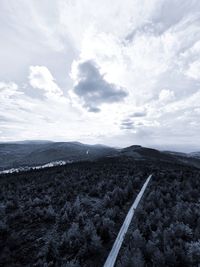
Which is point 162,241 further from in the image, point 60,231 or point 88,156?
point 88,156

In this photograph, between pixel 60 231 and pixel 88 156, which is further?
pixel 88 156

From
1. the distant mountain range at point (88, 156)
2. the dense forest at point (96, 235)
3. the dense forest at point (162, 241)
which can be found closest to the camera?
the dense forest at point (162, 241)

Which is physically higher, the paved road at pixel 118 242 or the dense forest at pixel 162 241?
the dense forest at pixel 162 241

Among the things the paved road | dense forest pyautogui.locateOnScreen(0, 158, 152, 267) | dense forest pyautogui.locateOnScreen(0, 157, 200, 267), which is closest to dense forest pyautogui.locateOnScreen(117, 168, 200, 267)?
dense forest pyautogui.locateOnScreen(0, 157, 200, 267)

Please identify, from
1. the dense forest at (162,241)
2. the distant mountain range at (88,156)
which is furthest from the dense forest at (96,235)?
the distant mountain range at (88,156)

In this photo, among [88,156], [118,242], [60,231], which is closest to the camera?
[118,242]

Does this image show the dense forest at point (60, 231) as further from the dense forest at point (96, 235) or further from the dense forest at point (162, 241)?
the dense forest at point (162, 241)

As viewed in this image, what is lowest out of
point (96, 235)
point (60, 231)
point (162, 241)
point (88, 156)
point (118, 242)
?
point (60, 231)

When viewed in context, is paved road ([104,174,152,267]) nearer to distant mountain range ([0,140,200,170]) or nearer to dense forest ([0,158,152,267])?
dense forest ([0,158,152,267])

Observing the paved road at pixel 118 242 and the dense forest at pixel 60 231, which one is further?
the dense forest at pixel 60 231

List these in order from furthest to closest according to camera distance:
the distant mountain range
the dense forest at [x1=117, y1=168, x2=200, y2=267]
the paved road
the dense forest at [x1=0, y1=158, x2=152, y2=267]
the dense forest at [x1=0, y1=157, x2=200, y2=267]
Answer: the distant mountain range
the dense forest at [x1=0, y1=158, x2=152, y2=267]
the paved road
the dense forest at [x1=0, y1=157, x2=200, y2=267]
the dense forest at [x1=117, y1=168, x2=200, y2=267]

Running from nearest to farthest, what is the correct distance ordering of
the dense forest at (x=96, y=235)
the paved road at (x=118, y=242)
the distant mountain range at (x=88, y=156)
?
the dense forest at (x=96, y=235) < the paved road at (x=118, y=242) < the distant mountain range at (x=88, y=156)

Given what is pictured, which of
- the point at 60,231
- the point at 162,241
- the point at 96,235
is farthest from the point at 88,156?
the point at 162,241
